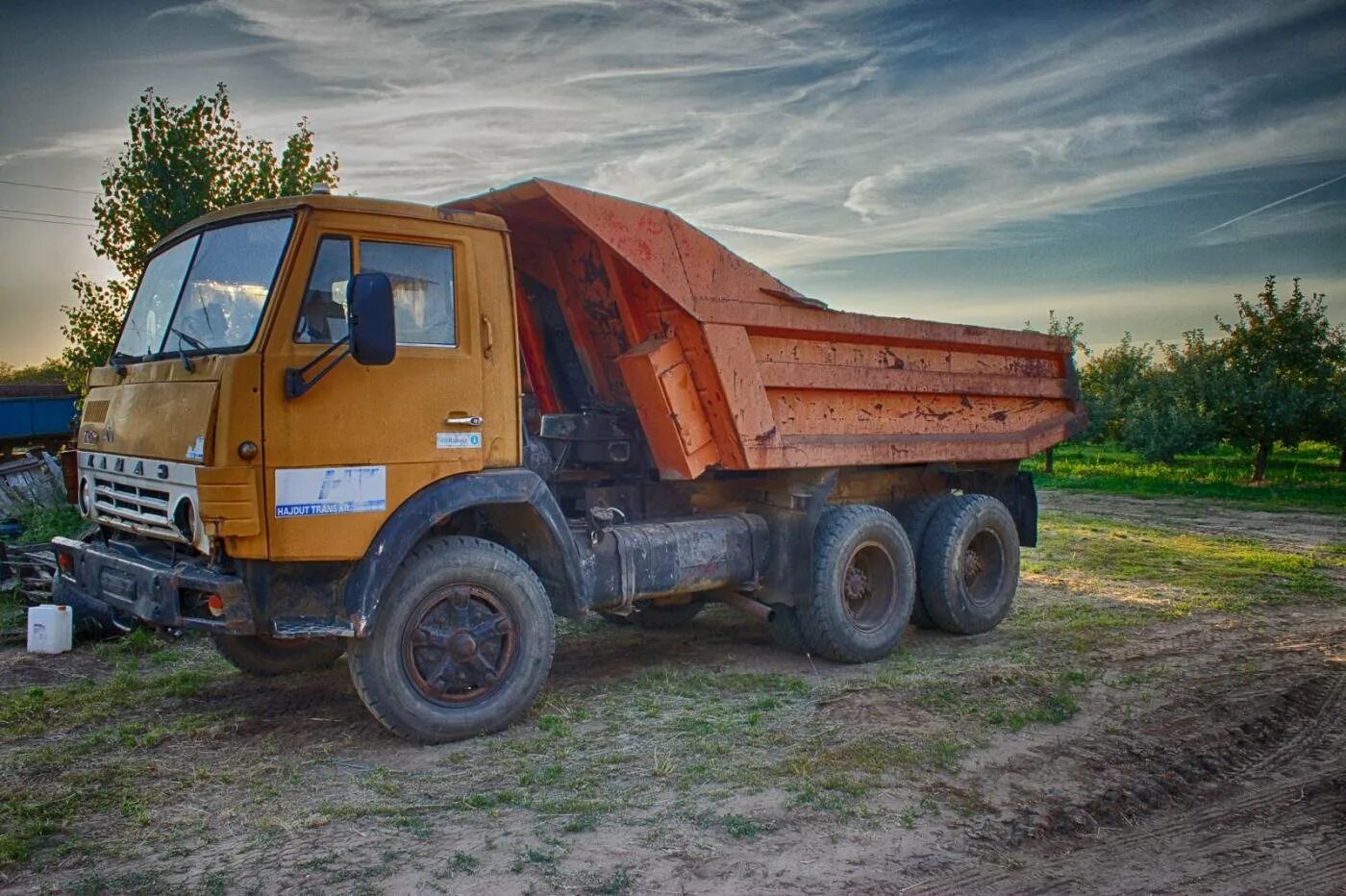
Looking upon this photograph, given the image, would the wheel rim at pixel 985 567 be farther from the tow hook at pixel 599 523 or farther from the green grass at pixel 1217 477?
the green grass at pixel 1217 477

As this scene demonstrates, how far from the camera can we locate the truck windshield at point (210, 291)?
16.9 feet

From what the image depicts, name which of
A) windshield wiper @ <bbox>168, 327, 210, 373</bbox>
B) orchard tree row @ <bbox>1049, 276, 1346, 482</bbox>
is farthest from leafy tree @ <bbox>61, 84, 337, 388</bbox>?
orchard tree row @ <bbox>1049, 276, 1346, 482</bbox>

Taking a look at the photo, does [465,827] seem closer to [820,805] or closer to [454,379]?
[820,805]

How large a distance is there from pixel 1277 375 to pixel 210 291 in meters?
23.5

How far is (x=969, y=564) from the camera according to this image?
8617mm

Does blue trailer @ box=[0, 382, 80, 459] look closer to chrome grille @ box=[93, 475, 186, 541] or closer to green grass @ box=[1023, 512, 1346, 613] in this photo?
chrome grille @ box=[93, 475, 186, 541]

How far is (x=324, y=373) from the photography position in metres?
4.99

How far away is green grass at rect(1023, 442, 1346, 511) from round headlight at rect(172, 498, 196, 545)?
707 inches

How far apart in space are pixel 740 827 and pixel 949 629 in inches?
176

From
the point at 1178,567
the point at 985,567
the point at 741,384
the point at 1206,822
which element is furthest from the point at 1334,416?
the point at 1206,822

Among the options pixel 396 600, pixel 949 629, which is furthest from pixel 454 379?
pixel 949 629

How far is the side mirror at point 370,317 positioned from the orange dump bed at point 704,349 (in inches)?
57.5

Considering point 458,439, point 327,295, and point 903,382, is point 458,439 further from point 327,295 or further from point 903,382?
point 903,382

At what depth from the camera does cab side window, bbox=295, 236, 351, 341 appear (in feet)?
16.7
